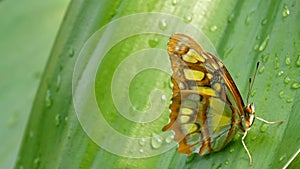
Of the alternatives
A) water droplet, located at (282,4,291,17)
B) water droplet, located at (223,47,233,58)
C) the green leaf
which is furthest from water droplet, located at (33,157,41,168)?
water droplet, located at (282,4,291,17)

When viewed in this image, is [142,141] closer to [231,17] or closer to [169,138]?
[169,138]

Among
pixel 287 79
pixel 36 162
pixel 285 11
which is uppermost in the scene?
pixel 285 11

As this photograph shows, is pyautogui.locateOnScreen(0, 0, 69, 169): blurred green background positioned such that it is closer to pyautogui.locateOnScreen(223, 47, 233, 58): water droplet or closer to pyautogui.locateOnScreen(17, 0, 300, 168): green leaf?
pyautogui.locateOnScreen(17, 0, 300, 168): green leaf

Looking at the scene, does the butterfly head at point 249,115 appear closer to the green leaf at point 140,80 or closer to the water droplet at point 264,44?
the green leaf at point 140,80

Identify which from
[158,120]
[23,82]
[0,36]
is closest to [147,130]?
[158,120]

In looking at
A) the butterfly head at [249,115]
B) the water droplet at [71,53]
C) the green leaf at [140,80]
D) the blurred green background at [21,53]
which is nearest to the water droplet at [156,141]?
the green leaf at [140,80]

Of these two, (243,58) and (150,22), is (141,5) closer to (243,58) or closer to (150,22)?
(150,22)

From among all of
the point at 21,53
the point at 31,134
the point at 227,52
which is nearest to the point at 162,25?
the point at 227,52
